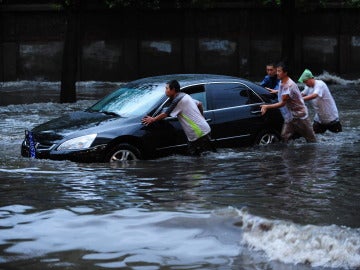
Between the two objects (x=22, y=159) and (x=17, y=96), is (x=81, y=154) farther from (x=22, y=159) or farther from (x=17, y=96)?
(x=17, y=96)

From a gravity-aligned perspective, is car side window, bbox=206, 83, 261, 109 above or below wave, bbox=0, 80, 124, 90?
below

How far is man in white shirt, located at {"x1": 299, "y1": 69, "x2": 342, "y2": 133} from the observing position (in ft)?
45.0

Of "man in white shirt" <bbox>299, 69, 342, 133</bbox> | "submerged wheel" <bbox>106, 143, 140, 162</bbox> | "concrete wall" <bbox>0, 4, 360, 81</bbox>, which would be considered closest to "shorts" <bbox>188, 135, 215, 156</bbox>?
"submerged wheel" <bbox>106, 143, 140, 162</bbox>

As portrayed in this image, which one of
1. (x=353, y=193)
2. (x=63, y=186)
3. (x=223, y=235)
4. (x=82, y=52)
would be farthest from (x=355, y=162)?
(x=82, y=52)

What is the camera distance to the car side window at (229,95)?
1229cm

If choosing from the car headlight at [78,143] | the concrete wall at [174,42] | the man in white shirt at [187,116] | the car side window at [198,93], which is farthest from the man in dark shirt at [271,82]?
the concrete wall at [174,42]

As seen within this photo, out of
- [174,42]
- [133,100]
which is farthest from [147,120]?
[174,42]

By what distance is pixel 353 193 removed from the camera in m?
8.96

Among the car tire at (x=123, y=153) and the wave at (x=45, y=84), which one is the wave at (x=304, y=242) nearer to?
the car tire at (x=123, y=153)

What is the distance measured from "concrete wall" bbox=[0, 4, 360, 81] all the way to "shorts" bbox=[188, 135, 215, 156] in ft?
63.8

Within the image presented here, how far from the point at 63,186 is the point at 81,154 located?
5.35ft

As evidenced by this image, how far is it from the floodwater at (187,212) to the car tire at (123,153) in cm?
16

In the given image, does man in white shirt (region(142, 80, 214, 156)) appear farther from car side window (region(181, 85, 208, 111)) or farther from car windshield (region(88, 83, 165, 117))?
car side window (region(181, 85, 208, 111))

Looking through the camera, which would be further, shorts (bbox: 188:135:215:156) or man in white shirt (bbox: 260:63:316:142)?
man in white shirt (bbox: 260:63:316:142)
